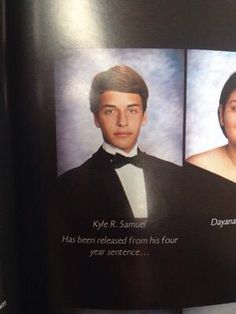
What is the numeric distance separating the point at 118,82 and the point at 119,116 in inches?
1.0

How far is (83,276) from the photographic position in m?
0.33

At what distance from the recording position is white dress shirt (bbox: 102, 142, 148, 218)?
320 mm

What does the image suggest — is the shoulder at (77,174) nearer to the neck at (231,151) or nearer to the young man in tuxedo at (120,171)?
the young man in tuxedo at (120,171)

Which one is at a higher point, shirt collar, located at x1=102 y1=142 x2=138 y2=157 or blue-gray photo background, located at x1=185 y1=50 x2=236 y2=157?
blue-gray photo background, located at x1=185 y1=50 x2=236 y2=157

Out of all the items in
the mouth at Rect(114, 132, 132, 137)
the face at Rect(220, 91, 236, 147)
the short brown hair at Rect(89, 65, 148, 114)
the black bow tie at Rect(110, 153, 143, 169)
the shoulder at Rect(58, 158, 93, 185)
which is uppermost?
the short brown hair at Rect(89, 65, 148, 114)

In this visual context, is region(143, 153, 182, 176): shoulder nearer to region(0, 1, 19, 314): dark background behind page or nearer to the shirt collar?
the shirt collar

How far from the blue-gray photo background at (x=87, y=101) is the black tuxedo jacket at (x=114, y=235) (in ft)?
0.04

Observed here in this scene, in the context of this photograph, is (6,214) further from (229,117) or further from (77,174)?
(229,117)

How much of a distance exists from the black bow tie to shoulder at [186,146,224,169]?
0.13 ft

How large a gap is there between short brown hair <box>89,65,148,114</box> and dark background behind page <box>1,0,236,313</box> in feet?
0.06

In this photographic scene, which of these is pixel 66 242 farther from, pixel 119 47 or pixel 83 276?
pixel 119 47

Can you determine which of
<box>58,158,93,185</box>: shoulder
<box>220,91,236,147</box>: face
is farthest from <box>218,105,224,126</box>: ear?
<box>58,158,93,185</box>: shoulder

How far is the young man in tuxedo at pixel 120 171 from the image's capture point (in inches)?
12.3

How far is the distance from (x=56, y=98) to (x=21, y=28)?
0.06 m
